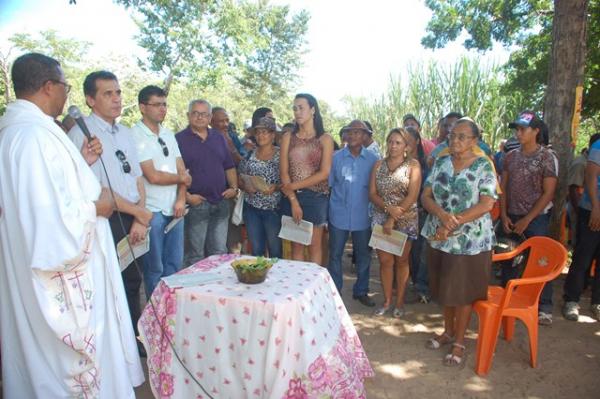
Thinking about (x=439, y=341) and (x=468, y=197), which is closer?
(x=468, y=197)

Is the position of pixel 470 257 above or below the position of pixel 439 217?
below

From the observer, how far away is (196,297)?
253 centimetres

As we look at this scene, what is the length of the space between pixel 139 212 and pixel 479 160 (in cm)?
272

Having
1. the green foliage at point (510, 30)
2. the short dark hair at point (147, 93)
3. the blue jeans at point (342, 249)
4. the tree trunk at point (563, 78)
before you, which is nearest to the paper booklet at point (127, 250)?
the short dark hair at point (147, 93)

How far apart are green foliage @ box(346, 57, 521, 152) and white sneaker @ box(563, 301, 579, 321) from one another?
12.7 meters

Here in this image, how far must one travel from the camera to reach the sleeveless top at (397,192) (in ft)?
13.6

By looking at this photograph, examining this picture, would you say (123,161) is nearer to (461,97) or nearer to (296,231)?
(296,231)

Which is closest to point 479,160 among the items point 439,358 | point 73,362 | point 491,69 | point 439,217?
point 439,217

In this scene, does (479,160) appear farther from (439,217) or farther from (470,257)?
(470,257)

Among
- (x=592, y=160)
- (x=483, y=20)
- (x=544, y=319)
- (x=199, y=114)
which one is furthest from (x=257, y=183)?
(x=483, y=20)

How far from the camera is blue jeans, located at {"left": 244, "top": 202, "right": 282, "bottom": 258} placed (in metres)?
4.50

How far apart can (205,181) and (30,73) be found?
2.15m

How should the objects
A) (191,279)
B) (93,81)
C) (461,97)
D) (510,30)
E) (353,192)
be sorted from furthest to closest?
(461,97) < (510,30) < (353,192) < (93,81) < (191,279)

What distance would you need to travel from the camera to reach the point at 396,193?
4188 mm
